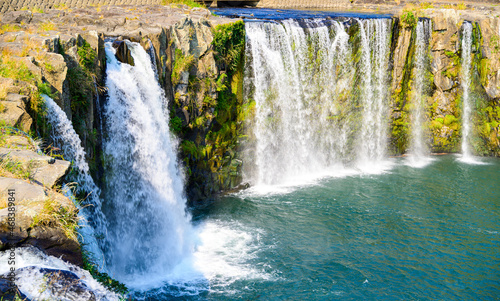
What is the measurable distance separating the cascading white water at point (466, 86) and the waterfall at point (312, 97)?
14.2 feet

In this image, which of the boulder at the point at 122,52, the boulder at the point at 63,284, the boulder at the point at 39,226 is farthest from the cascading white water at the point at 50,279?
the boulder at the point at 122,52

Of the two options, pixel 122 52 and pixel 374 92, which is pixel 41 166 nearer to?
pixel 122 52

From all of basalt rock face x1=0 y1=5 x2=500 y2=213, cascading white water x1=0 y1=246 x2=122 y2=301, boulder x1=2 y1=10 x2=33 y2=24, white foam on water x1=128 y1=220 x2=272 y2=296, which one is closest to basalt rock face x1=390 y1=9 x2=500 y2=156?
basalt rock face x1=0 y1=5 x2=500 y2=213

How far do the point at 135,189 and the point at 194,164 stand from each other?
4074 mm

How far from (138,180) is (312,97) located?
10198 millimetres

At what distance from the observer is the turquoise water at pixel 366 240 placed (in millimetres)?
10906

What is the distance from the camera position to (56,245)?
525 cm

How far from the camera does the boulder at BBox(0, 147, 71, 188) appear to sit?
6.16 meters

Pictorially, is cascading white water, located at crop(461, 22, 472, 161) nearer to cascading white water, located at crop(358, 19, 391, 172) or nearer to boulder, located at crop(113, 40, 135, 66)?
cascading white water, located at crop(358, 19, 391, 172)

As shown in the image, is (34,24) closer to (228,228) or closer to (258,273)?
(228,228)

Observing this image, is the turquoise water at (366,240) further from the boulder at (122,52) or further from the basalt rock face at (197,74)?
the boulder at (122,52)

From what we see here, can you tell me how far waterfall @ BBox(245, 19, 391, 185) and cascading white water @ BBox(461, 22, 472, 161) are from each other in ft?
14.2

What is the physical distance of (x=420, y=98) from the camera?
22.2 m

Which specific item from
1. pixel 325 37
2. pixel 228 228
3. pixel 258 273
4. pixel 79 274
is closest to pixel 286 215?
pixel 228 228
